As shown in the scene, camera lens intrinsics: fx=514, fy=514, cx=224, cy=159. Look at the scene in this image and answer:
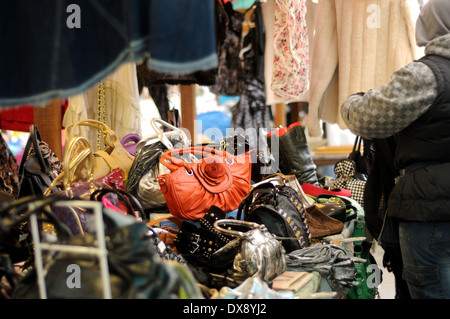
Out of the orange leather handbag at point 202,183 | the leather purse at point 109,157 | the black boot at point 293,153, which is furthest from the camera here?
the black boot at point 293,153

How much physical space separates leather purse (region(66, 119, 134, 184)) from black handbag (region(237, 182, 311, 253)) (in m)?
0.90

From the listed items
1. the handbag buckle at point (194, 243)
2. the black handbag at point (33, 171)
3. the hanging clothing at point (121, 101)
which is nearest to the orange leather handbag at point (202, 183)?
the handbag buckle at point (194, 243)

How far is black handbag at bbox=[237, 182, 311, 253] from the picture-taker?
2430mm

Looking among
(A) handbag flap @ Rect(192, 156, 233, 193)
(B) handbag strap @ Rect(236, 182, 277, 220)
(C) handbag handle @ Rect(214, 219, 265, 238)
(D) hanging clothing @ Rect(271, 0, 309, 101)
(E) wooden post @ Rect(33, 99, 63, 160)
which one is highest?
(D) hanging clothing @ Rect(271, 0, 309, 101)

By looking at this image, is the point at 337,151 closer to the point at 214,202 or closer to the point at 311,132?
the point at 311,132

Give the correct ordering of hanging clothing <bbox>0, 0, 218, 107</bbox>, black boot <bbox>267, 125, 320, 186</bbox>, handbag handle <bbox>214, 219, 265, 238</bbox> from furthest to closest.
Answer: black boot <bbox>267, 125, 320, 186</bbox>
handbag handle <bbox>214, 219, 265, 238</bbox>
hanging clothing <bbox>0, 0, 218, 107</bbox>

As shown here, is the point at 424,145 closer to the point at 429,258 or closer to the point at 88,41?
the point at 429,258

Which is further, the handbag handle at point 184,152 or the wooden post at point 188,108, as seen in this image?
the wooden post at point 188,108

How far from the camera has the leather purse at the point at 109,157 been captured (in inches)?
122

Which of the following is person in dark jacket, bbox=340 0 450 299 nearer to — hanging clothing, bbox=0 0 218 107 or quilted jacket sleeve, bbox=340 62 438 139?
quilted jacket sleeve, bbox=340 62 438 139

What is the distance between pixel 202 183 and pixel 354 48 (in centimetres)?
209

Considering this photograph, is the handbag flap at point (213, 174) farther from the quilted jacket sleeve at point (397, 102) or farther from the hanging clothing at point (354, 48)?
the hanging clothing at point (354, 48)

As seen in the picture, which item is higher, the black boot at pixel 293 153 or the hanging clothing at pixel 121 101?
the hanging clothing at pixel 121 101

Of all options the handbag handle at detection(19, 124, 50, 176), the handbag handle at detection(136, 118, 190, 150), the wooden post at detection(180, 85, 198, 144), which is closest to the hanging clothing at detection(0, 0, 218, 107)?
the handbag handle at detection(19, 124, 50, 176)
